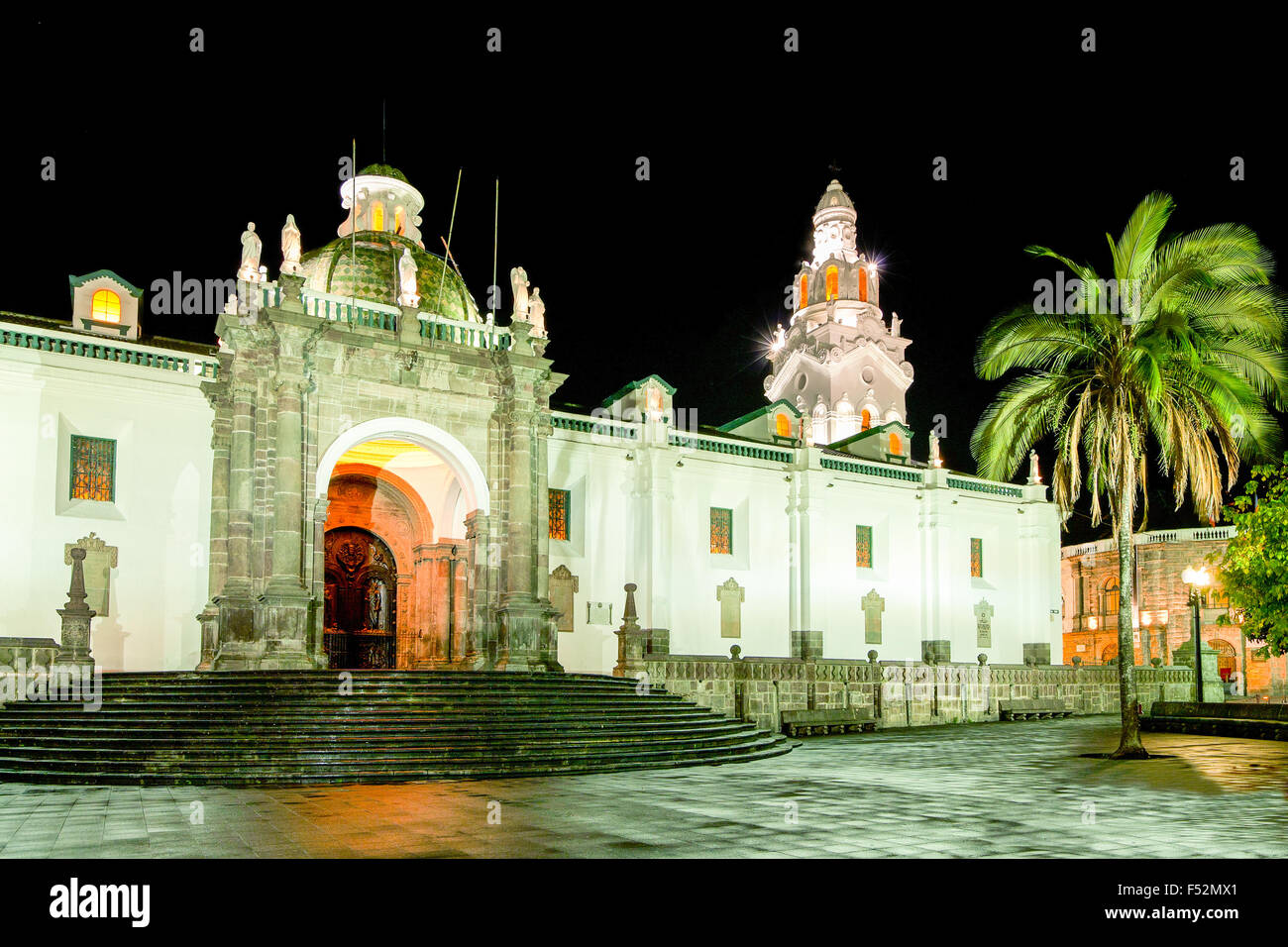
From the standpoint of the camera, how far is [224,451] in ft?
76.7

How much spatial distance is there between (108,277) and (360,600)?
36.6 ft

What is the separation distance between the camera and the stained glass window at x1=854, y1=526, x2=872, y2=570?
3591 centimetres

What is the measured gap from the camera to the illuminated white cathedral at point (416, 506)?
885 inches

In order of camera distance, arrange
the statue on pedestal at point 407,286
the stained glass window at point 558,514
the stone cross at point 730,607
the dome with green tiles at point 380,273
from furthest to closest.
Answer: the stone cross at point 730,607
the stained glass window at point 558,514
the dome with green tiles at point 380,273
the statue on pedestal at point 407,286

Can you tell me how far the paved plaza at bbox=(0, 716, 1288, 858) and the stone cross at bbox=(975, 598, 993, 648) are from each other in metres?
19.4

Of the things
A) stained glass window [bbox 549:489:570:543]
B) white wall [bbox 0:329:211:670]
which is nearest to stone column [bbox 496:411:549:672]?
stained glass window [bbox 549:489:570:543]

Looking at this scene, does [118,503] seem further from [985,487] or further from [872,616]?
[985,487]

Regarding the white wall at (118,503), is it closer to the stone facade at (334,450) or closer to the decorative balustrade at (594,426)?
the stone facade at (334,450)

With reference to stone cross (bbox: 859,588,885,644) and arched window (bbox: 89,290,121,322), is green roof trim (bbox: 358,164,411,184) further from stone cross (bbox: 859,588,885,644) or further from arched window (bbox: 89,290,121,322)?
stone cross (bbox: 859,588,885,644)

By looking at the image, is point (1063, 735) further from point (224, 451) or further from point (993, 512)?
point (224, 451)

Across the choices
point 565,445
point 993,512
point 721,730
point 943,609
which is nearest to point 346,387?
point 565,445

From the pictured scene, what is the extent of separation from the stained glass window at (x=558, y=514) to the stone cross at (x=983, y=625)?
16065 millimetres

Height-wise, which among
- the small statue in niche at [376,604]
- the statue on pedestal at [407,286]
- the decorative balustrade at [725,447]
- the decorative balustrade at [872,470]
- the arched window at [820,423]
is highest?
the arched window at [820,423]

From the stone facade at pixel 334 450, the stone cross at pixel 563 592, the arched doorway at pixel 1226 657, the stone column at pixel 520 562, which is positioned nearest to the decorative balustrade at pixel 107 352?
the stone facade at pixel 334 450
